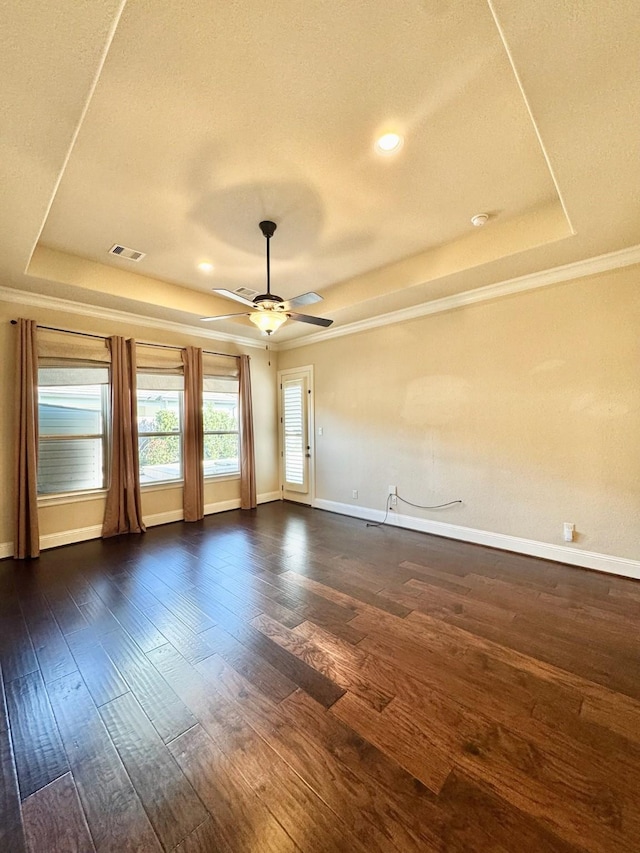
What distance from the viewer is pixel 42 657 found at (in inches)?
82.5

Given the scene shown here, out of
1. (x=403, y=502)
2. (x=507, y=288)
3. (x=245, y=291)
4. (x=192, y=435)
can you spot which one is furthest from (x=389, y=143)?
(x=192, y=435)

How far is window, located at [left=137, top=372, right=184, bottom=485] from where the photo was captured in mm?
4734

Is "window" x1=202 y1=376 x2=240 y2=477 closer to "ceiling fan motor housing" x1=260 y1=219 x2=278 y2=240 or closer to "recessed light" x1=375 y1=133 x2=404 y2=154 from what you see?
"ceiling fan motor housing" x1=260 y1=219 x2=278 y2=240

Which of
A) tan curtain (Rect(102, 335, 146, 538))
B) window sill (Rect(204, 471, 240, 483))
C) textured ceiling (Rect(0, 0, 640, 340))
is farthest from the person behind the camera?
window sill (Rect(204, 471, 240, 483))

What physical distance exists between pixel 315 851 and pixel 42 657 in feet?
6.45

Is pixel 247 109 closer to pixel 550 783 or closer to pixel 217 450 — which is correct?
pixel 550 783

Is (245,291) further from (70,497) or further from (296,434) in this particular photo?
(70,497)

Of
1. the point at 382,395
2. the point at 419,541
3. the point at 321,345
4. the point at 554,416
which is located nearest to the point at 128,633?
the point at 419,541

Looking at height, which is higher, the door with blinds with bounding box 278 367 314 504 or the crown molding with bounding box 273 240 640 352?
the crown molding with bounding box 273 240 640 352

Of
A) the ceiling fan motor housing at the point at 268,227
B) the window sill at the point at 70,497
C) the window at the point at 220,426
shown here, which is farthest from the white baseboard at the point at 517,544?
the ceiling fan motor housing at the point at 268,227

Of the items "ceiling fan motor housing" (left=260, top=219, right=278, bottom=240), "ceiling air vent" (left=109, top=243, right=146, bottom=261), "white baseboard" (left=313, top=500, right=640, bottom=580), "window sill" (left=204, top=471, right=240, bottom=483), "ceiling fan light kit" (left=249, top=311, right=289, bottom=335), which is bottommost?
"white baseboard" (left=313, top=500, right=640, bottom=580)

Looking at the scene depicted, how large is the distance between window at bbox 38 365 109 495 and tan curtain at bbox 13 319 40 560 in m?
0.20

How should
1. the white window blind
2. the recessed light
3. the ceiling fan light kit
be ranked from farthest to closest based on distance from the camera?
the white window blind < the ceiling fan light kit < the recessed light

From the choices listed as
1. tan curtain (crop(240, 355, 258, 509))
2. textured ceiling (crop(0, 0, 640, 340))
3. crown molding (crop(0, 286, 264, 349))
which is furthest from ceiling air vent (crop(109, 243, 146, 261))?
tan curtain (crop(240, 355, 258, 509))
